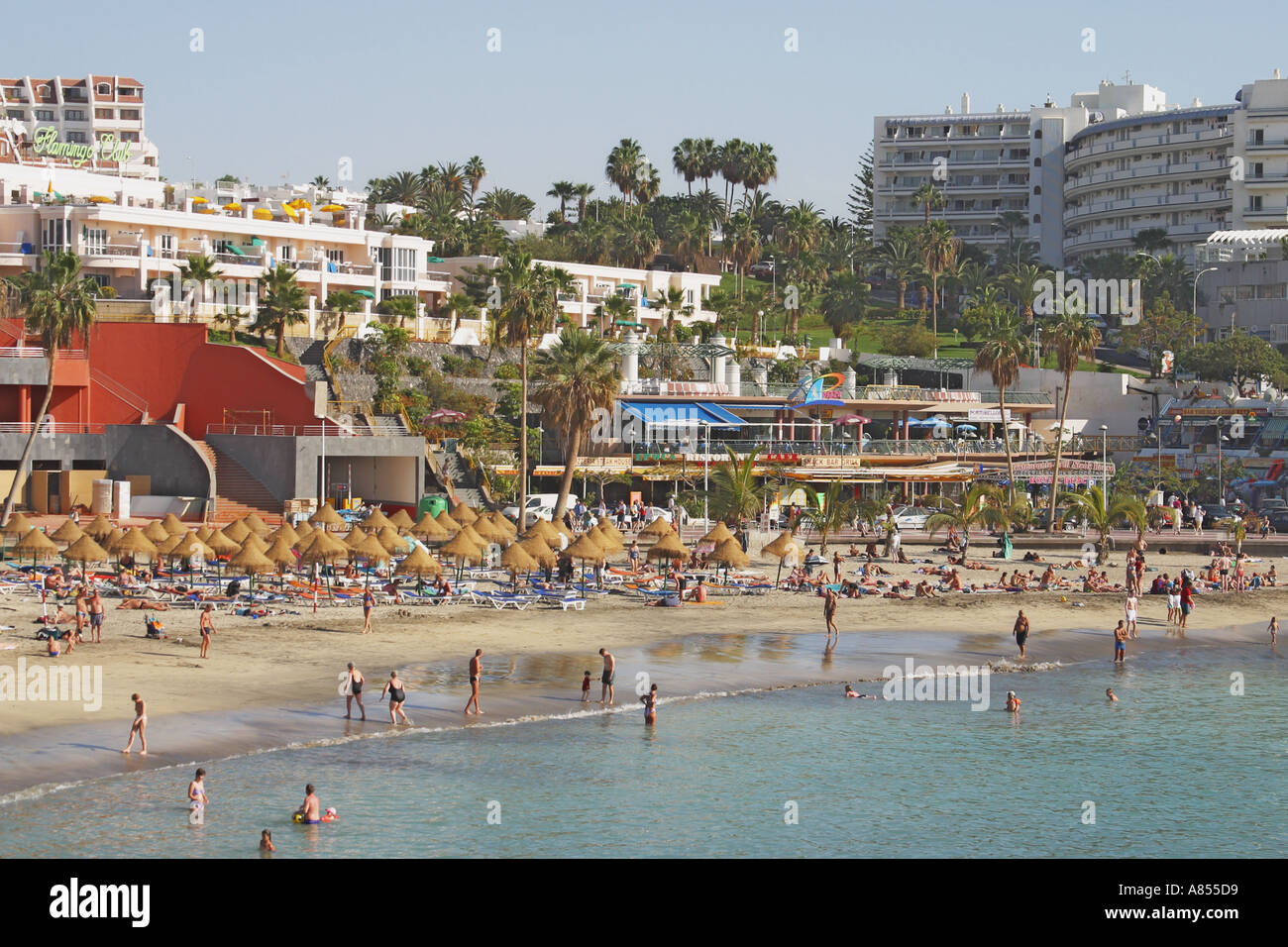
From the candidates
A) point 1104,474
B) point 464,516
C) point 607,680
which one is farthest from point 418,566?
point 1104,474

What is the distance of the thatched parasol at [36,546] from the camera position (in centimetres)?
4181

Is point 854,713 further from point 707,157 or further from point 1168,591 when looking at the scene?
point 707,157

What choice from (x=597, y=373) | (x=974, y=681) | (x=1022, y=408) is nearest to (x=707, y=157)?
(x=1022, y=408)

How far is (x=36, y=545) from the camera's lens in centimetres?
4181

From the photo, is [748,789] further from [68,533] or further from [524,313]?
[524,313]

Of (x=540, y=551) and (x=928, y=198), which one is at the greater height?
(x=928, y=198)

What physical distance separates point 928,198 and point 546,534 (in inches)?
3902

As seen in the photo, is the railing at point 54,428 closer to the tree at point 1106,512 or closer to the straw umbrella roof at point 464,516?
the straw umbrella roof at point 464,516

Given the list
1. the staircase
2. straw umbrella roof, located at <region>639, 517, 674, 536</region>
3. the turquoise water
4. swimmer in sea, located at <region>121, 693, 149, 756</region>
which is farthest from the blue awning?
swimmer in sea, located at <region>121, 693, 149, 756</region>

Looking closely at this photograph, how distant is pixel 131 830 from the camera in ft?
70.2

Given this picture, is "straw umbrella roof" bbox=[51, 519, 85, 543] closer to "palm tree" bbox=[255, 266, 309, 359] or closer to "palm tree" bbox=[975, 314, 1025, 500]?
"palm tree" bbox=[255, 266, 309, 359]

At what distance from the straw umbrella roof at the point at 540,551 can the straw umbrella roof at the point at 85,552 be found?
1092 centimetres

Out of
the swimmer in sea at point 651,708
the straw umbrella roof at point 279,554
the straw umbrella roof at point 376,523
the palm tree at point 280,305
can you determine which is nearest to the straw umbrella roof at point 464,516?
the straw umbrella roof at point 376,523

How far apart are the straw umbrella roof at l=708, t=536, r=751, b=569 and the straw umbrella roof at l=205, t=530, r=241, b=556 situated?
43.1ft
